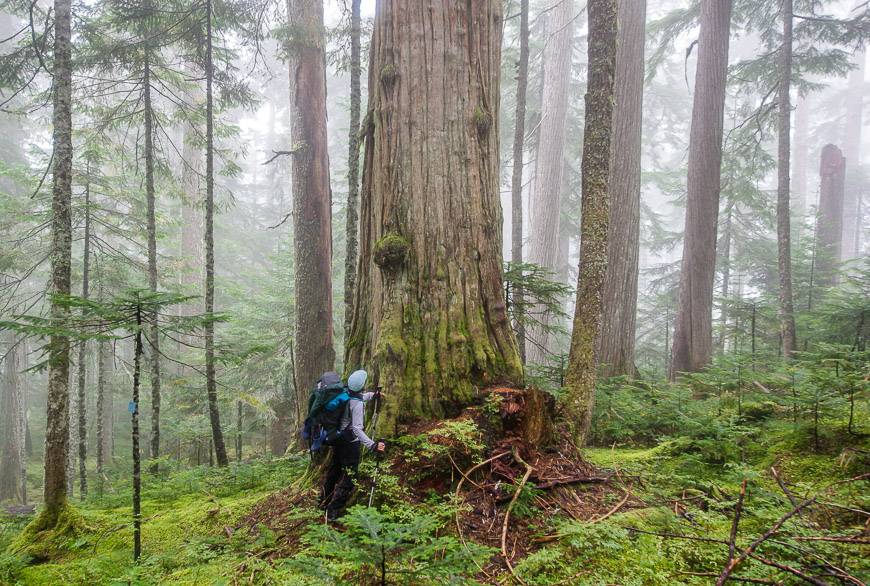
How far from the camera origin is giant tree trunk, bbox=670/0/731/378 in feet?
27.5

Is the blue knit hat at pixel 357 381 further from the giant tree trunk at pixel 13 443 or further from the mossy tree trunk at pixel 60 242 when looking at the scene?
the giant tree trunk at pixel 13 443

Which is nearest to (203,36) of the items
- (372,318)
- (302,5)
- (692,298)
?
(302,5)

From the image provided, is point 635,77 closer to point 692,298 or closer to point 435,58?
point 692,298

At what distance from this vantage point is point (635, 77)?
8555 mm

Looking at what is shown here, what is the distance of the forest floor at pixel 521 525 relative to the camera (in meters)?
2.19

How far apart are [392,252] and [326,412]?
5.04 feet

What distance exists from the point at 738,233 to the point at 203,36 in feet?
62.8

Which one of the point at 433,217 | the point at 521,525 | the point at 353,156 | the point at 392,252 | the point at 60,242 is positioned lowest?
the point at 521,525

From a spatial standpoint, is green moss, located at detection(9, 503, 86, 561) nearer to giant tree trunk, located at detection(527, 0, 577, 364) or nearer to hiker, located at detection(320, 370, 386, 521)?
hiker, located at detection(320, 370, 386, 521)

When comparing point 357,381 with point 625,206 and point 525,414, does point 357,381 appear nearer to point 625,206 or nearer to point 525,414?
point 525,414

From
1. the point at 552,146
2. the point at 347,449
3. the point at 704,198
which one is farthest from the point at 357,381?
the point at 552,146

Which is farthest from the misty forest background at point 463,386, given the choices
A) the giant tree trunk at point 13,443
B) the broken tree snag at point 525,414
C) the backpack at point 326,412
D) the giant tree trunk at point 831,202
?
the giant tree trunk at point 13,443

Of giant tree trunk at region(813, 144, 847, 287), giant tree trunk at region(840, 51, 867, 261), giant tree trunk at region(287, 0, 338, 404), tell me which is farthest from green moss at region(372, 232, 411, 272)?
giant tree trunk at region(840, 51, 867, 261)

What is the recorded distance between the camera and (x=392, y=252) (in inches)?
159
